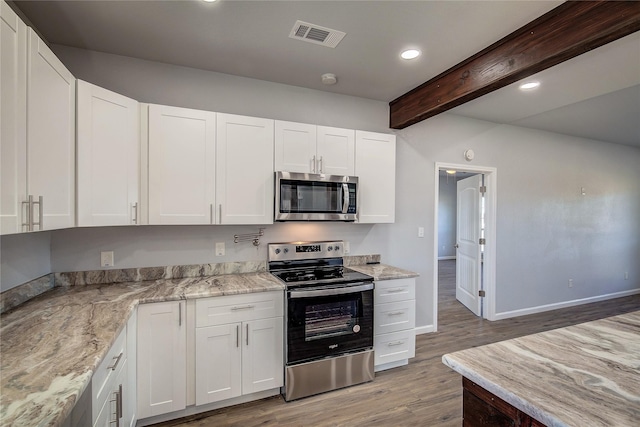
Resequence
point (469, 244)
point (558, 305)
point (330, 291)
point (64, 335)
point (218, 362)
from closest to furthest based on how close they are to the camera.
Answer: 1. point (64, 335)
2. point (218, 362)
3. point (330, 291)
4. point (469, 244)
5. point (558, 305)

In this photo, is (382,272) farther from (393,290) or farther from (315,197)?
(315,197)

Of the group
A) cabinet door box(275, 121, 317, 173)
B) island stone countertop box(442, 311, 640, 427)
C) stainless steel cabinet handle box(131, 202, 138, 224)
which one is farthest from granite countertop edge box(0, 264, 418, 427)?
island stone countertop box(442, 311, 640, 427)

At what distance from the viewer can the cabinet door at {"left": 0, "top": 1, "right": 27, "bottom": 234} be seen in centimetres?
119

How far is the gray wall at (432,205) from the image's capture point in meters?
2.56

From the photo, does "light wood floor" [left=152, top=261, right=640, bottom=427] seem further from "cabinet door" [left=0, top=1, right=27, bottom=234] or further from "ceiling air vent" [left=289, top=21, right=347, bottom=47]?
"ceiling air vent" [left=289, top=21, right=347, bottom=47]

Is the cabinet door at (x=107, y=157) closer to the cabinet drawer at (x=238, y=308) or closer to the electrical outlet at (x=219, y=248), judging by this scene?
the electrical outlet at (x=219, y=248)

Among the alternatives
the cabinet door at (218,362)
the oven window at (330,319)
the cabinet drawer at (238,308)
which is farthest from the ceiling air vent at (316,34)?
the cabinet door at (218,362)

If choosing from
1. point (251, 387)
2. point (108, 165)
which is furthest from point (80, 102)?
point (251, 387)

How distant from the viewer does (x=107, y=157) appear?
6.81ft

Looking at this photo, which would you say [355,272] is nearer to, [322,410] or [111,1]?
[322,410]

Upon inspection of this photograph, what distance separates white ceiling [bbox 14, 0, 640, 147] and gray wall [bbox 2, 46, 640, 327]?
0.58 ft

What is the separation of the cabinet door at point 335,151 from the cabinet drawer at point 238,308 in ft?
4.06

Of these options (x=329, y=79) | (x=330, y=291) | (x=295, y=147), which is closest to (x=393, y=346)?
(x=330, y=291)

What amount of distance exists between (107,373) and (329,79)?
8.84ft
